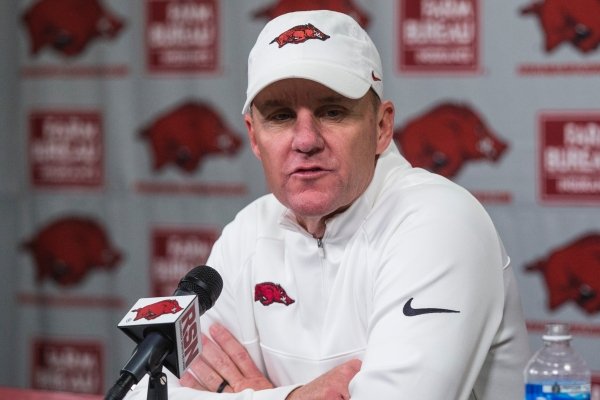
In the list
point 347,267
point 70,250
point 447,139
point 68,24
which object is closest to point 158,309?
point 347,267

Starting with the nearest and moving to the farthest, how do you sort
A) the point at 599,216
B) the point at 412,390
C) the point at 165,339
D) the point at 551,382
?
the point at 165,339 < the point at 551,382 < the point at 412,390 < the point at 599,216

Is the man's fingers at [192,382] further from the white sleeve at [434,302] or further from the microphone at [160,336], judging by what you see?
the microphone at [160,336]

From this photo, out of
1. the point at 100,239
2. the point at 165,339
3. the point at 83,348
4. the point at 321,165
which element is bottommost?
the point at 83,348

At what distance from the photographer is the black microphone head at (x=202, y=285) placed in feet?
5.16

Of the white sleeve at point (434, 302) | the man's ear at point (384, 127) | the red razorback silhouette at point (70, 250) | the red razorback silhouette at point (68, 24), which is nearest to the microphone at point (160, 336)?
the white sleeve at point (434, 302)

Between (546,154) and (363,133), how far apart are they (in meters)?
1.52

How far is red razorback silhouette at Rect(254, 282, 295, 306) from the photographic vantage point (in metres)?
2.02

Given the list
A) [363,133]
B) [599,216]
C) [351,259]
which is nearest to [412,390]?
[351,259]

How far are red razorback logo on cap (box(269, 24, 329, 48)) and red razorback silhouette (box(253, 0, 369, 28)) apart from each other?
1581mm

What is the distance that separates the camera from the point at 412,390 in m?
1.65

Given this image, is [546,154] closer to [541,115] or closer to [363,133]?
[541,115]

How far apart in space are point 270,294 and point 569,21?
1650mm

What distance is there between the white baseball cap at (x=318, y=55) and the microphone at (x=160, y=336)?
1.71 feet

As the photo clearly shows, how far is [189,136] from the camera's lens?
12.5 ft
